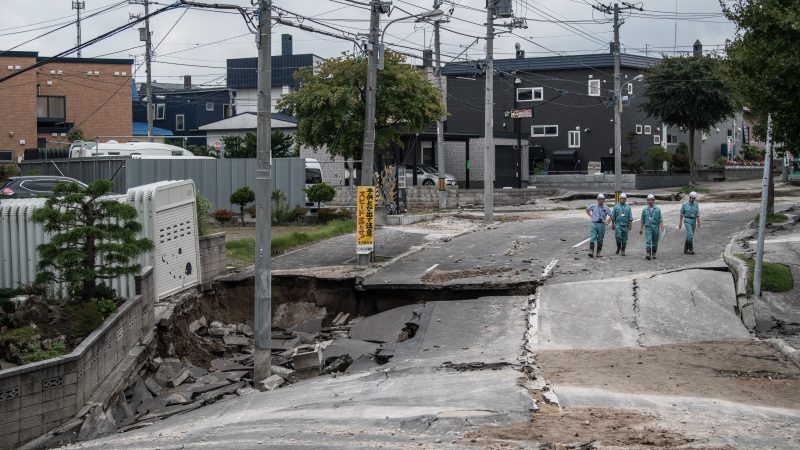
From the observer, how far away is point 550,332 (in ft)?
54.8

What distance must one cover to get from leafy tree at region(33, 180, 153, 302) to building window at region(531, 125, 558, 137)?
46702 millimetres

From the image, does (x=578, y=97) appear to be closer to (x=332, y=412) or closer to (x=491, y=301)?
(x=491, y=301)

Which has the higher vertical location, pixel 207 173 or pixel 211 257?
pixel 207 173

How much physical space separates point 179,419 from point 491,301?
25.7 ft

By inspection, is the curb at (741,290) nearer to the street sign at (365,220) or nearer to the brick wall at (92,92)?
the street sign at (365,220)

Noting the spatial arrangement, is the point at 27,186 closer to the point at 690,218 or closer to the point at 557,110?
the point at 690,218

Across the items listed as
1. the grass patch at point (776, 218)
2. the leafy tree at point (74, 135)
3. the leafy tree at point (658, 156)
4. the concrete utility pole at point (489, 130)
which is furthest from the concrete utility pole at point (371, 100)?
the leafy tree at point (658, 156)

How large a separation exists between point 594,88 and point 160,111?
35.6 metres

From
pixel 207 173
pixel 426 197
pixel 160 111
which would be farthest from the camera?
pixel 160 111

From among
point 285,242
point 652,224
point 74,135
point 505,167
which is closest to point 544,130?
point 505,167

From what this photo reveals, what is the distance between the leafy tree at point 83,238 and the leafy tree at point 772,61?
1063 centimetres

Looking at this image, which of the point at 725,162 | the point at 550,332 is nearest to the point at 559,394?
the point at 550,332

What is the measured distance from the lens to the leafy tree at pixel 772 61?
14.8 metres

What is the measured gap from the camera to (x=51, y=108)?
2115 inches
